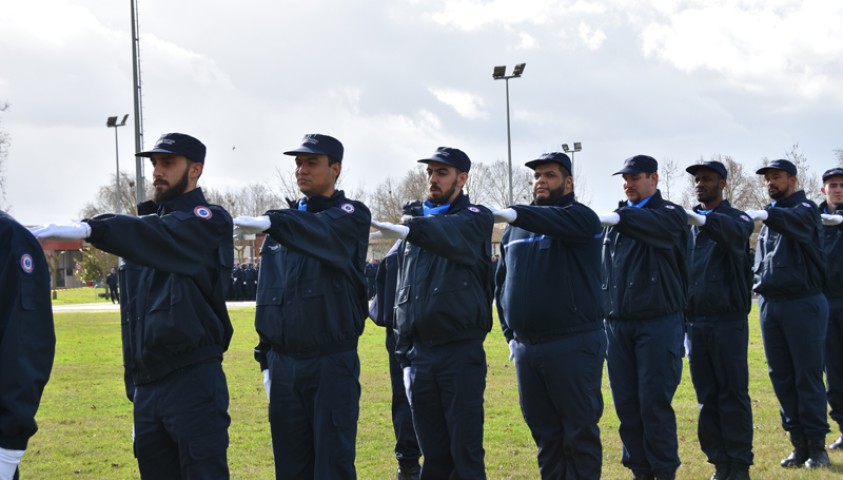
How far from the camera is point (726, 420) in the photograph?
26.9ft

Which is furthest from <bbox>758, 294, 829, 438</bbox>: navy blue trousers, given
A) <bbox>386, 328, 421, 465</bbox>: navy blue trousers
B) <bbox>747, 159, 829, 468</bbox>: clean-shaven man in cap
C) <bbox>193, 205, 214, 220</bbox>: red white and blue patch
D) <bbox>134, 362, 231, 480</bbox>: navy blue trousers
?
<bbox>193, 205, 214, 220</bbox>: red white and blue patch

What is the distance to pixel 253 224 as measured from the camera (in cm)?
521

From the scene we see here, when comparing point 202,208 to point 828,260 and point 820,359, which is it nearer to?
point 820,359

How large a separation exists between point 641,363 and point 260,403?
6.37 meters

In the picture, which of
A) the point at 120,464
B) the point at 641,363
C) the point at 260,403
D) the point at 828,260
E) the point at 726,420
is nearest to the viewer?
the point at 641,363

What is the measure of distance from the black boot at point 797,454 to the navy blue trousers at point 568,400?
2.99 m

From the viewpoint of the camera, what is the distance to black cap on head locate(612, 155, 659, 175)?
790 cm

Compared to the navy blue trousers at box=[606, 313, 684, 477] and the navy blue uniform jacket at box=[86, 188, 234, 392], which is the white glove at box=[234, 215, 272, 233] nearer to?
the navy blue uniform jacket at box=[86, 188, 234, 392]

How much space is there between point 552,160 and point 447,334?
5.22ft

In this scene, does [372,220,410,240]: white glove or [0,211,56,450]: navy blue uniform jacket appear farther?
[372,220,410,240]: white glove

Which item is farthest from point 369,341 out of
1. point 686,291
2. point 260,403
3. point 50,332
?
point 50,332

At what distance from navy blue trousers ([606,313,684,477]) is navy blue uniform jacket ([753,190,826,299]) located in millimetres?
1750

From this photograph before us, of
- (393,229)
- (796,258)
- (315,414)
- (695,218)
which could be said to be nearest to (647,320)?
(695,218)

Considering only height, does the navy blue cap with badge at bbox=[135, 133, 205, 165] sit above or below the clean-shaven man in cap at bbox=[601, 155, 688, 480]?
above
